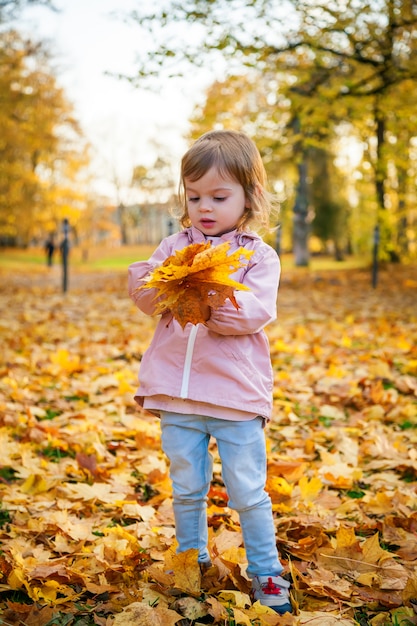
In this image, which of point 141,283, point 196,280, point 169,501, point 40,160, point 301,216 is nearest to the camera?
point 196,280

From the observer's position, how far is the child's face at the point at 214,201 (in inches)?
77.0

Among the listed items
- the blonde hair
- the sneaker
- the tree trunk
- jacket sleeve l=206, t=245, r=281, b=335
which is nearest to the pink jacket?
jacket sleeve l=206, t=245, r=281, b=335

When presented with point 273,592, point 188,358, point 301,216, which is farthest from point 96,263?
point 273,592

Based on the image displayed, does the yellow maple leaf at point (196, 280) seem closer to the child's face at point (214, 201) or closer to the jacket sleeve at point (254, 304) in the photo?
the jacket sleeve at point (254, 304)

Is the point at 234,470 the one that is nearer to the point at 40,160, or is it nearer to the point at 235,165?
the point at 235,165

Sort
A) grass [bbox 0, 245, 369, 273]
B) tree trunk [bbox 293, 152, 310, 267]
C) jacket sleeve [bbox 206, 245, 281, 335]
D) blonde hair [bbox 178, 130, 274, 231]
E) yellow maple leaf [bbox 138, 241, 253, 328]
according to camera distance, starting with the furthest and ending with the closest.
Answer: grass [bbox 0, 245, 369, 273] → tree trunk [bbox 293, 152, 310, 267] → blonde hair [bbox 178, 130, 274, 231] → jacket sleeve [bbox 206, 245, 281, 335] → yellow maple leaf [bbox 138, 241, 253, 328]

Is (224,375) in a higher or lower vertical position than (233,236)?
lower

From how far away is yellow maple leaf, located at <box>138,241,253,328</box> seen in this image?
5.56 feet

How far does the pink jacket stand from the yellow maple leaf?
0.31ft

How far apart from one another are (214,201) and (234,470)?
0.86m

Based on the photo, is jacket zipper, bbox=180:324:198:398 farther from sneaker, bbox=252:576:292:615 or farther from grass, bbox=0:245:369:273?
grass, bbox=0:245:369:273

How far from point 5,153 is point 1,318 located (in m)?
19.2

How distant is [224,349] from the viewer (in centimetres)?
192

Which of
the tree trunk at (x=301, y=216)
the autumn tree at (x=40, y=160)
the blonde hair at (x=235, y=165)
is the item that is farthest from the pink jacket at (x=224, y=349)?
the tree trunk at (x=301, y=216)
